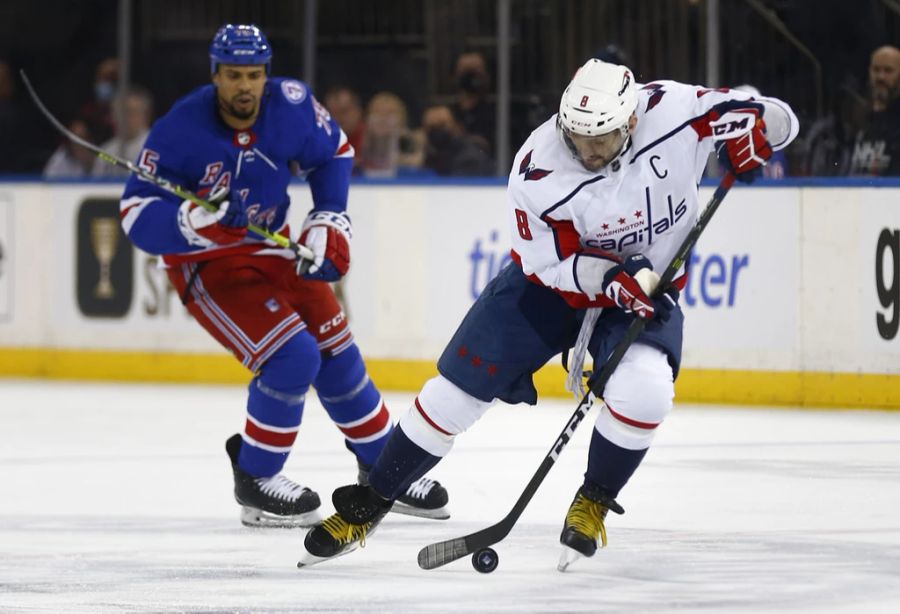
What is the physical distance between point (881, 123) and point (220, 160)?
2.99 m

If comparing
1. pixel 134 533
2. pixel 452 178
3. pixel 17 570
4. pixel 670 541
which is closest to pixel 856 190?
pixel 452 178

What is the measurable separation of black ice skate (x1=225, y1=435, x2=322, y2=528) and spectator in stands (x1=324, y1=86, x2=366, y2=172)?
10.5 ft

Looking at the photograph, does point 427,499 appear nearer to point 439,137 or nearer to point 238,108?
point 238,108

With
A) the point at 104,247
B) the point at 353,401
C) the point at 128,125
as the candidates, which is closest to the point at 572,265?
the point at 353,401

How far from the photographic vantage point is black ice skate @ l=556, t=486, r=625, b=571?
12.2ft

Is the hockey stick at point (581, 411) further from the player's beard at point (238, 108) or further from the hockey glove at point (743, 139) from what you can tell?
the player's beard at point (238, 108)

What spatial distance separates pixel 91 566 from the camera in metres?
3.89

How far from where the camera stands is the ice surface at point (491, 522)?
11.6 feet

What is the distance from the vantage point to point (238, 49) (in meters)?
4.33

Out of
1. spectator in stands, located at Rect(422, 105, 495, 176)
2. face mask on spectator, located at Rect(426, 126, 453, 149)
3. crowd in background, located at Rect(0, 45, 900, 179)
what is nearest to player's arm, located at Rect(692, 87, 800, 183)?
crowd in background, located at Rect(0, 45, 900, 179)

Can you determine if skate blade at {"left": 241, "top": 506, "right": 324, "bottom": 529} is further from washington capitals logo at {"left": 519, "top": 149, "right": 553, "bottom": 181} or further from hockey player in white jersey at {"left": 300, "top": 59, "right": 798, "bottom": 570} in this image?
washington capitals logo at {"left": 519, "top": 149, "right": 553, "bottom": 181}

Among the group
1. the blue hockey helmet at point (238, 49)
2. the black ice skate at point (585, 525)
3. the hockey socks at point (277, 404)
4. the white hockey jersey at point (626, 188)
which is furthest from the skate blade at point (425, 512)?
the blue hockey helmet at point (238, 49)

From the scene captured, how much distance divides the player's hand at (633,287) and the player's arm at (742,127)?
1.00 ft

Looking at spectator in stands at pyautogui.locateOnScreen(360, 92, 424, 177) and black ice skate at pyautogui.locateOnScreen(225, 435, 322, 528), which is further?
spectator in stands at pyautogui.locateOnScreen(360, 92, 424, 177)
